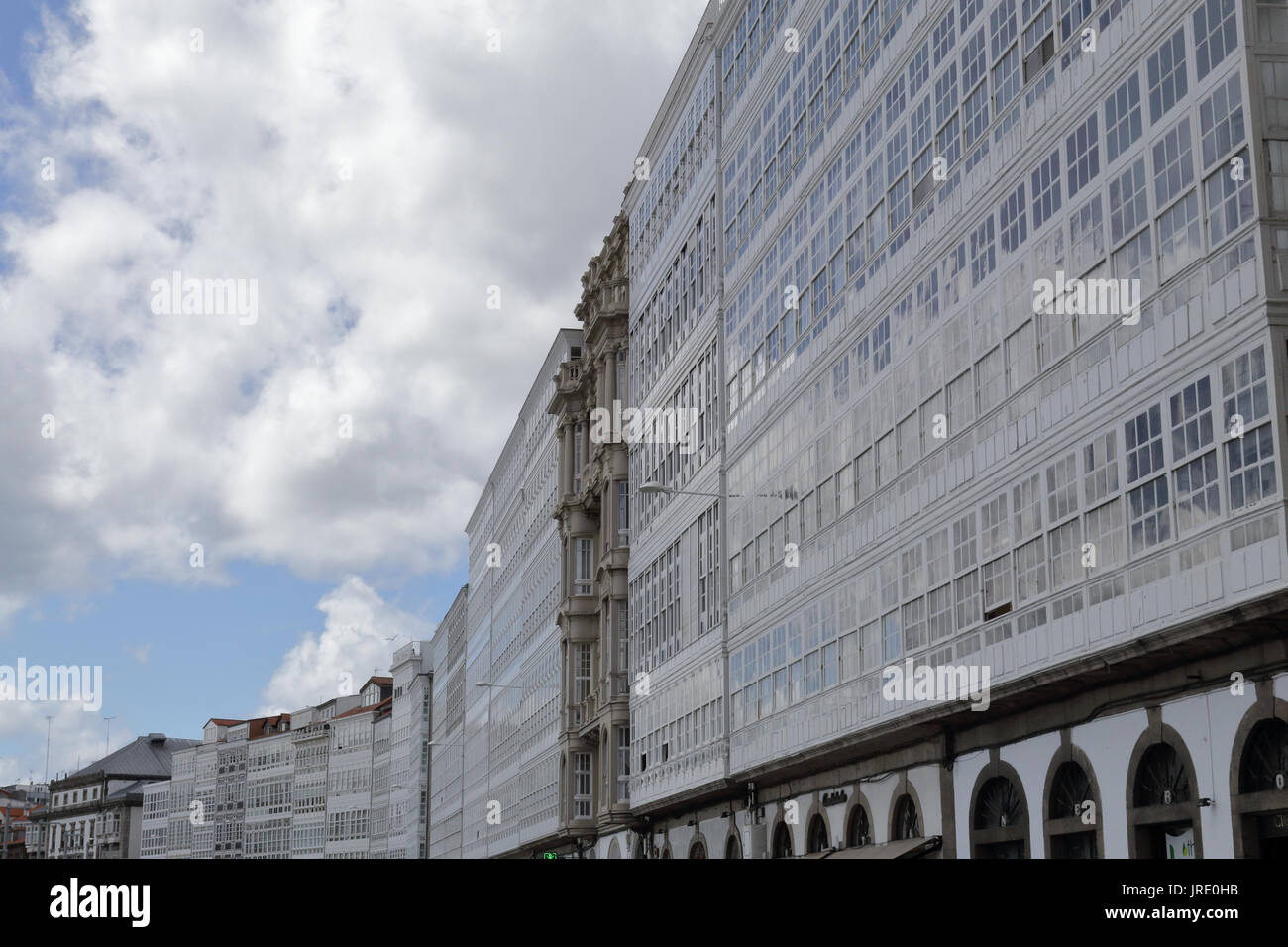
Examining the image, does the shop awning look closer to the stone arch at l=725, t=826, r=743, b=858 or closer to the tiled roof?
the stone arch at l=725, t=826, r=743, b=858

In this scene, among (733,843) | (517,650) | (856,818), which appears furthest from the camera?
(517,650)

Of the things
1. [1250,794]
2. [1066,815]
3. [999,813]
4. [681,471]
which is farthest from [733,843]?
[1250,794]

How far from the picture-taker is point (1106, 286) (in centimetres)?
2688

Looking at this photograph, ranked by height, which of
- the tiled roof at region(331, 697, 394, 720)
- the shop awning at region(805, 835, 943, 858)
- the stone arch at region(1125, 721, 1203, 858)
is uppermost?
the tiled roof at region(331, 697, 394, 720)

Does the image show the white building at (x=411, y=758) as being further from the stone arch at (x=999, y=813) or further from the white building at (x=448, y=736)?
the stone arch at (x=999, y=813)

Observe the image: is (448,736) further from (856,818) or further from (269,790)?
(856,818)

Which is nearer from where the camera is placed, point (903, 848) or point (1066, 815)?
point (1066, 815)

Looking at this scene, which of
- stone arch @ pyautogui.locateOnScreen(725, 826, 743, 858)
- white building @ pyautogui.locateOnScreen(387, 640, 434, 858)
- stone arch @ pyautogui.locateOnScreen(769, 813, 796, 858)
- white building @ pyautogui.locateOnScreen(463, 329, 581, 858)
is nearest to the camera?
stone arch @ pyautogui.locateOnScreen(769, 813, 796, 858)

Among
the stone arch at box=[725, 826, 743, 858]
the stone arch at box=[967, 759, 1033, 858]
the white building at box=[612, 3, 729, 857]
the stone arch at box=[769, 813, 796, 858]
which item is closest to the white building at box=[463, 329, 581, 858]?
the white building at box=[612, 3, 729, 857]

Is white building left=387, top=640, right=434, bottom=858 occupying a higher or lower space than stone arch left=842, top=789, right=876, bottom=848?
higher

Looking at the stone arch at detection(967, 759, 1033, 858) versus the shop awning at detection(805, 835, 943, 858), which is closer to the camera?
the stone arch at detection(967, 759, 1033, 858)

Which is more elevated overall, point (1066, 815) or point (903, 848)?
point (1066, 815)

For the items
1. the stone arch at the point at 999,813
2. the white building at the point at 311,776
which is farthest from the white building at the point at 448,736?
the stone arch at the point at 999,813

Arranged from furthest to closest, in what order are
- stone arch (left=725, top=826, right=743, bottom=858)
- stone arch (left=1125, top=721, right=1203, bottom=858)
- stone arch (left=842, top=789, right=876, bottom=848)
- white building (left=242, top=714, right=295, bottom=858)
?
white building (left=242, top=714, right=295, bottom=858)
stone arch (left=725, top=826, right=743, bottom=858)
stone arch (left=842, top=789, right=876, bottom=848)
stone arch (left=1125, top=721, right=1203, bottom=858)
